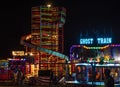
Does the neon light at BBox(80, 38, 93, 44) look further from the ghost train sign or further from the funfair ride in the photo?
the funfair ride

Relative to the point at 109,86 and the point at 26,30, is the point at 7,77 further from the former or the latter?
the point at 26,30

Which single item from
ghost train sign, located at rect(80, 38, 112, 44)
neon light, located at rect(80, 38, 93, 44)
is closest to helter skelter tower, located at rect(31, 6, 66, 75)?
ghost train sign, located at rect(80, 38, 112, 44)

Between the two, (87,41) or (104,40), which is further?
(87,41)

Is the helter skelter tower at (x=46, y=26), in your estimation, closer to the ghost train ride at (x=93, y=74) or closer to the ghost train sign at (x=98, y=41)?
the ghost train sign at (x=98, y=41)

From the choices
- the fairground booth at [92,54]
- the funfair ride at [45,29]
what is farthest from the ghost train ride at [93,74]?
the funfair ride at [45,29]

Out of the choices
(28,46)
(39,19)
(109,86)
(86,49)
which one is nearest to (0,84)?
(109,86)

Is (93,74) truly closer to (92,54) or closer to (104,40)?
(92,54)

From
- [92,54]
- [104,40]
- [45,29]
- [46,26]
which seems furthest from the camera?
[104,40]

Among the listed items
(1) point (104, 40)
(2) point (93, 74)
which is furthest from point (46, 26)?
(2) point (93, 74)

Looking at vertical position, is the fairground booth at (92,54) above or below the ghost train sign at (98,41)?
below

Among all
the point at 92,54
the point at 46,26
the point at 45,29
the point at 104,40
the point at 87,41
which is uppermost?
the point at 46,26

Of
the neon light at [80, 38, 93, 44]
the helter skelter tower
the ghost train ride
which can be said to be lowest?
the ghost train ride

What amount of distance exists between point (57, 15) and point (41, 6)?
8.88 ft

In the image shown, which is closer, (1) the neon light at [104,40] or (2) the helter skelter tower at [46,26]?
(2) the helter skelter tower at [46,26]
